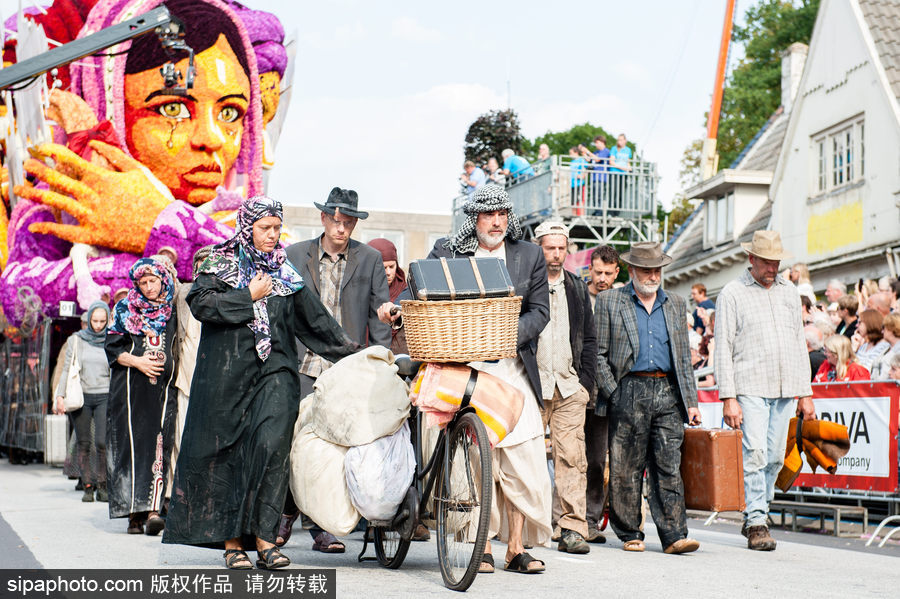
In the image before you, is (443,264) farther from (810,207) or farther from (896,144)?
(810,207)

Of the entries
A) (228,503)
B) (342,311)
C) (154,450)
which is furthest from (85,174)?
(228,503)

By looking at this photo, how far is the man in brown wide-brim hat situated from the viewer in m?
9.08

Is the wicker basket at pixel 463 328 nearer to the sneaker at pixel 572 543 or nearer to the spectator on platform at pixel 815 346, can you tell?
the sneaker at pixel 572 543

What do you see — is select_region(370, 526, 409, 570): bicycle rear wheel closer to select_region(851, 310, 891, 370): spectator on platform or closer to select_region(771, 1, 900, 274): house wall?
select_region(851, 310, 891, 370): spectator on platform

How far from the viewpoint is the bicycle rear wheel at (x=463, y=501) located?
6152 millimetres

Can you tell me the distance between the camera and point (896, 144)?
75.3ft

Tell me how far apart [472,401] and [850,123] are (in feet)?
68.1

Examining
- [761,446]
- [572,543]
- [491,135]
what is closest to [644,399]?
[761,446]

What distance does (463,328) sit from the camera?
6.42 m

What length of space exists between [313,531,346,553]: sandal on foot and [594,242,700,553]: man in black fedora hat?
205cm

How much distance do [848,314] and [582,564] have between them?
6596mm

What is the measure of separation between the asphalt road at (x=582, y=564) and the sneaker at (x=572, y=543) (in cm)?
9

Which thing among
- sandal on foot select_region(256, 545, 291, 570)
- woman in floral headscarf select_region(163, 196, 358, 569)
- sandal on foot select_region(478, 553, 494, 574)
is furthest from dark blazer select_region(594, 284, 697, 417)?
sandal on foot select_region(256, 545, 291, 570)

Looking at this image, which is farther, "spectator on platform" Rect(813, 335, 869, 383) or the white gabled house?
the white gabled house
